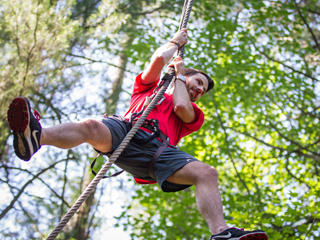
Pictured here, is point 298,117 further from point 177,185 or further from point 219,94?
point 177,185

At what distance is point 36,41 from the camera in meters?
5.50

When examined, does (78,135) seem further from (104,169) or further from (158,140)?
(158,140)

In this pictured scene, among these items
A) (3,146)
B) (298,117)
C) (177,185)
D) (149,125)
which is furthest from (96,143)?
(298,117)

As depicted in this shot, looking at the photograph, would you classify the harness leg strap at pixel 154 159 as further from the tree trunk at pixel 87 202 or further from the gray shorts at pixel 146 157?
the tree trunk at pixel 87 202

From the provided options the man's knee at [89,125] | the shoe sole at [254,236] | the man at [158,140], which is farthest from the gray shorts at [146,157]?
the shoe sole at [254,236]

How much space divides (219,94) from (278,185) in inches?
94.5

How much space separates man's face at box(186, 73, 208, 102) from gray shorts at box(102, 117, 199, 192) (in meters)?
0.62

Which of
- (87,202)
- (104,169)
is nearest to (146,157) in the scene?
(104,169)

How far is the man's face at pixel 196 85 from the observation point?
2.77 meters

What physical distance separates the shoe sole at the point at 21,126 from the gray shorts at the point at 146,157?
0.53 meters

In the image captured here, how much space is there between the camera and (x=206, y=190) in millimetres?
1993

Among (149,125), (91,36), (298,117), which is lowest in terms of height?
(149,125)

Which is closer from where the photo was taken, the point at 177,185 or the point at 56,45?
the point at 177,185

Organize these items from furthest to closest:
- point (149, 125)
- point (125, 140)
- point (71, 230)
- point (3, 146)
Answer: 1. point (71, 230)
2. point (3, 146)
3. point (149, 125)
4. point (125, 140)
